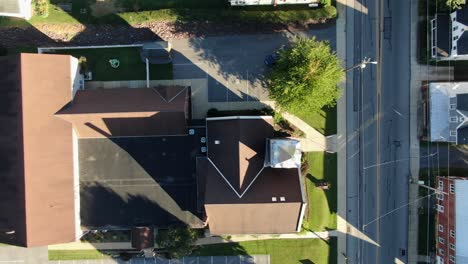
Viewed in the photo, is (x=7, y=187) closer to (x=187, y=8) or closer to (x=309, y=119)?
(x=187, y=8)

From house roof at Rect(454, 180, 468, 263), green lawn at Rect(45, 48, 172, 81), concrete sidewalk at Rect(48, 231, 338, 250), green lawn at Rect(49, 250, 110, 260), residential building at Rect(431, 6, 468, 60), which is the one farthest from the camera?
green lawn at Rect(49, 250, 110, 260)

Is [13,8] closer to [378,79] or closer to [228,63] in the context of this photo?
[228,63]

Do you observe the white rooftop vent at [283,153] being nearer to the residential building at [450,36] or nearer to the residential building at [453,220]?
the residential building at [453,220]

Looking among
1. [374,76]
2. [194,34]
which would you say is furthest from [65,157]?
[374,76]

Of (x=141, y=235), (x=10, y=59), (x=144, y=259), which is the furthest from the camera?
(x=144, y=259)

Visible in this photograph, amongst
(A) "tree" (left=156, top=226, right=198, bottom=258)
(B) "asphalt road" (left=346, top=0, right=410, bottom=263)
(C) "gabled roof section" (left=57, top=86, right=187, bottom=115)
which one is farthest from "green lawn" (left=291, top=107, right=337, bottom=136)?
(A) "tree" (left=156, top=226, right=198, bottom=258)

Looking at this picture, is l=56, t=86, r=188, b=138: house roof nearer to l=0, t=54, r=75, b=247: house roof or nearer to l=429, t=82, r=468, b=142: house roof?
l=0, t=54, r=75, b=247: house roof
